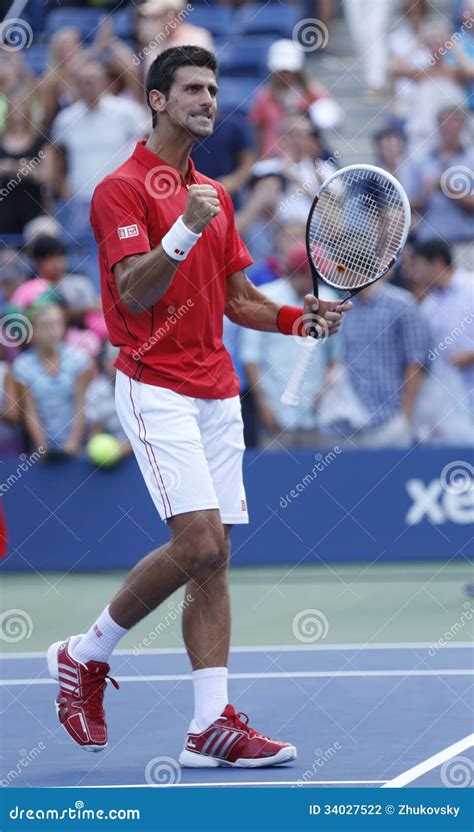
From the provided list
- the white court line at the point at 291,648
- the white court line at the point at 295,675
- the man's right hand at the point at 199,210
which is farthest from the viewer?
the white court line at the point at 291,648

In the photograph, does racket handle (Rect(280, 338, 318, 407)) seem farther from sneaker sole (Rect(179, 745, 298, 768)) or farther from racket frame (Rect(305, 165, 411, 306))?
sneaker sole (Rect(179, 745, 298, 768))

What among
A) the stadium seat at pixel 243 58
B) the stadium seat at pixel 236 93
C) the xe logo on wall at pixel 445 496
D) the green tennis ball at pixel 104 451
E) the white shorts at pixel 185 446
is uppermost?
the stadium seat at pixel 243 58

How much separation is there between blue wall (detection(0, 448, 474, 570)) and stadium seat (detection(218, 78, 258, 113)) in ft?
12.5

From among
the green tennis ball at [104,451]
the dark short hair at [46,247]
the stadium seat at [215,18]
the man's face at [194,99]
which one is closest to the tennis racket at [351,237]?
the man's face at [194,99]

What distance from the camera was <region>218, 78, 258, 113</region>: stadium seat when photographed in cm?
1256

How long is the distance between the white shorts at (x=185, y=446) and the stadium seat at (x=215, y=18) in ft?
31.4

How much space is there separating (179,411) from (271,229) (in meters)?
5.72

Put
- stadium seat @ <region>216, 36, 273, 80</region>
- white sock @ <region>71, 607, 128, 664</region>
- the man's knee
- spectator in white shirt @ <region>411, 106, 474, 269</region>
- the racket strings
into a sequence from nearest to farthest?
the man's knee < white sock @ <region>71, 607, 128, 664</region> < the racket strings < spectator in white shirt @ <region>411, 106, 474, 269</region> < stadium seat @ <region>216, 36, 273, 80</region>

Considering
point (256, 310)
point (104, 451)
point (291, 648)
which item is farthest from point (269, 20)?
point (256, 310)

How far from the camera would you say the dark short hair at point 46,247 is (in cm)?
1041

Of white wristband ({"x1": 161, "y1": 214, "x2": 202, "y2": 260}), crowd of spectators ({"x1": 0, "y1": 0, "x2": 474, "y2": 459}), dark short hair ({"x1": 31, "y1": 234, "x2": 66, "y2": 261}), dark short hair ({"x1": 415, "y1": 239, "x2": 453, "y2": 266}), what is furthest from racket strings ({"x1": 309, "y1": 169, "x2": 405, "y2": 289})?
dark short hair ({"x1": 31, "y1": 234, "x2": 66, "y2": 261})

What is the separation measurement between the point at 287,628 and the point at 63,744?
2639 millimetres

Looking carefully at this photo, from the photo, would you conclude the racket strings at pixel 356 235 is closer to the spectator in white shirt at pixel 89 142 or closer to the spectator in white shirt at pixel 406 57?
the spectator in white shirt at pixel 89 142
